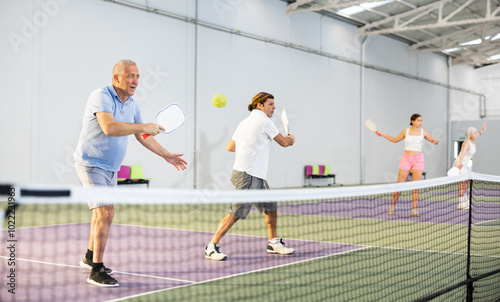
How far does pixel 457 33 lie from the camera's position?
22578 millimetres

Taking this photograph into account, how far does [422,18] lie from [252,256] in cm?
1781

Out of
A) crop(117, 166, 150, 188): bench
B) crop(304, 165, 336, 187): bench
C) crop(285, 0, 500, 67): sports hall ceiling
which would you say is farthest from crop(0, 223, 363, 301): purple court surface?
crop(285, 0, 500, 67): sports hall ceiling

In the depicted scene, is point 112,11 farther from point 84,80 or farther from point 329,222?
point 329,222

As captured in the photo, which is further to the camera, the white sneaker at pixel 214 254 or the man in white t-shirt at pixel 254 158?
the man in white t-shirt at pixel 254 158

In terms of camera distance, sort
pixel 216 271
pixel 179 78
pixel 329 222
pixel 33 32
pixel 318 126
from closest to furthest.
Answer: pixel 216 271, pixel 329 222, pixel 33 32, pixel 179 78, pixel 318 126

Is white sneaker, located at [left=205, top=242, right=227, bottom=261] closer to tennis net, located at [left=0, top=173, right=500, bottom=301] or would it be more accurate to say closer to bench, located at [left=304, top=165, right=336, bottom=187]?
tennis net, located at [left=0, top=173, right=500, bottom=301]

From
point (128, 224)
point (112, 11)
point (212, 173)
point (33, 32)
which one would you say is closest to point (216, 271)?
point (128, 224)

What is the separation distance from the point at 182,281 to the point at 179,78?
1000cm

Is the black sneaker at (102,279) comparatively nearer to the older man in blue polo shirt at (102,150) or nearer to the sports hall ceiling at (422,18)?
the older man in blue polo shirt at (102,150)

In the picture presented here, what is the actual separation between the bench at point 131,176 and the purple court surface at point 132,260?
15.5ft

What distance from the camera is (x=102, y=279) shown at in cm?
403

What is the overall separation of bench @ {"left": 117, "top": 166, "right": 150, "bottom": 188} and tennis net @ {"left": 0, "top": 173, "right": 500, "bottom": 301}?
3.84 meters

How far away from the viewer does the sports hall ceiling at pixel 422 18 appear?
709 inches

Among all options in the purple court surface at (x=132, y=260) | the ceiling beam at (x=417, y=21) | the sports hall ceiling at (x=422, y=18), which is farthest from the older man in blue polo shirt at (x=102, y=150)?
the ceiling beam at (x=417, y=21)
